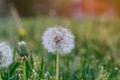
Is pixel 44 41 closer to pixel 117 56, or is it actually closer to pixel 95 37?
pixel 117 56

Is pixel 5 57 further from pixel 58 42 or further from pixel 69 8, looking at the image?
pixel 69 8

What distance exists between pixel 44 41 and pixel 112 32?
15.0 ft

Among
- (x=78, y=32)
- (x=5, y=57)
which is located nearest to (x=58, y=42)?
(x=5, y=57)

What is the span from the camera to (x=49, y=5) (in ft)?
48.4

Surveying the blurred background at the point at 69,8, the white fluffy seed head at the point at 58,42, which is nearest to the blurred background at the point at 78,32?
the blurred background at the point at 69,8

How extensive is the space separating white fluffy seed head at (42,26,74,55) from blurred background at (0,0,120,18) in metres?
5.34

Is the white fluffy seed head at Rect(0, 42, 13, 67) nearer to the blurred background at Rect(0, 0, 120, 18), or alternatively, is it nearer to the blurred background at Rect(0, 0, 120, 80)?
the blurred background at Rect(0, 0, 120, 80)

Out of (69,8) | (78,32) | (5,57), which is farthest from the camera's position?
(69,8)

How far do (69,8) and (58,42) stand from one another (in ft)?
38.9

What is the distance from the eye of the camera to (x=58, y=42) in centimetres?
205

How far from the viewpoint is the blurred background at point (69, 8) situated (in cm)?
1020

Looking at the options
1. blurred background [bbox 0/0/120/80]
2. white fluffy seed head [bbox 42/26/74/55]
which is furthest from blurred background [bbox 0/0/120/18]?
white fluffy seed head [bbox 42/26/74/55]

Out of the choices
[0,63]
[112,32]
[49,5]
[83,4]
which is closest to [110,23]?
[112,32]

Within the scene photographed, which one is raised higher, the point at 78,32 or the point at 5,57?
the point at 78,32
